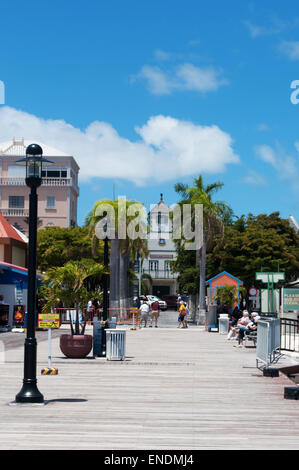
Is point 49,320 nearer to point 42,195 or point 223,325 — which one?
point 223,325

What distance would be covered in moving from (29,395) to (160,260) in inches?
3869

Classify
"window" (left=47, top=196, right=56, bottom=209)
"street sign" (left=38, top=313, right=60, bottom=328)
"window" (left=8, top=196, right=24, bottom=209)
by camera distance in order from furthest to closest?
"window" (left=47, top=196, right=56, bottom=209)
"window" (left=8, top=196, right=24, bottom=209)
"street sign" (left=38, top=313, right=60, bottom=328)

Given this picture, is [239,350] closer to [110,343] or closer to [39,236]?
[110,343]

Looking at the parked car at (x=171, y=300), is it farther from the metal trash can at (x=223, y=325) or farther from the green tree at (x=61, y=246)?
the metal trash can at (x=223, y=325)

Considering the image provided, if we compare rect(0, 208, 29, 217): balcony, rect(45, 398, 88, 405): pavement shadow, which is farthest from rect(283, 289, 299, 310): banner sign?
rect(0, 208, 29, 217): balcony

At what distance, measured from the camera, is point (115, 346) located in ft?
68.9

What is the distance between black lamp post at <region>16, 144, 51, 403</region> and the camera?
38.1ft

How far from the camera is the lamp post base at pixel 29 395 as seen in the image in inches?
456

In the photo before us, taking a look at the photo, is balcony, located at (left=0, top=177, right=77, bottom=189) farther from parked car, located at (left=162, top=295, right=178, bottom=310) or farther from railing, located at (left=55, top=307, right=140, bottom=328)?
railing, located at (left=55, top=307, right=140, bottom=328)

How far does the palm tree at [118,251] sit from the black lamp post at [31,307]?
3903 centimetres

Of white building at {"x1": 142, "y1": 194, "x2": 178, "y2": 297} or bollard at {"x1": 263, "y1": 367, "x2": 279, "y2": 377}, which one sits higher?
white building at {"x1": 142, "y1": 194, "x2": 178, "y2": 297}

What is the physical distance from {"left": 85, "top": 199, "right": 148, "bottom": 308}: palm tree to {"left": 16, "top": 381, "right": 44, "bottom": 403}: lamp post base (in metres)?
39.3
